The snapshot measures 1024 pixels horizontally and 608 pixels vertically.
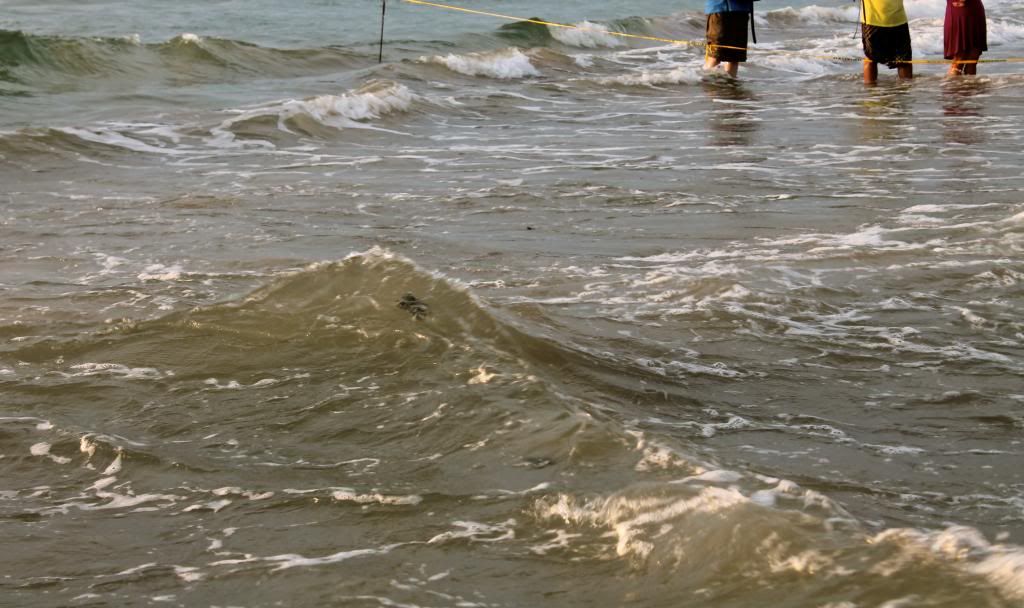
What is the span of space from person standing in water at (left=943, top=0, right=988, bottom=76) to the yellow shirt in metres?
0.50

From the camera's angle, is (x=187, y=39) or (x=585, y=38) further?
(x=585, y=38)

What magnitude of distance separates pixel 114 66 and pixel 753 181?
34.4 ft

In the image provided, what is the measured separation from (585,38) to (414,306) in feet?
58.2

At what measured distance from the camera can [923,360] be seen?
182 inches

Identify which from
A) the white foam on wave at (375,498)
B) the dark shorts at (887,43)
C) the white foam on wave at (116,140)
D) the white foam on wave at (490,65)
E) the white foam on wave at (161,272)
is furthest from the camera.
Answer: the white foam on wave at (490,65)

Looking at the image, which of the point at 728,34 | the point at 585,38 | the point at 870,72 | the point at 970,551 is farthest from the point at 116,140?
the point at 585,38

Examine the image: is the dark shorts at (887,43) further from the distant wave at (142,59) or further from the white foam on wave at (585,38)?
the white foam on wave at (585,38)

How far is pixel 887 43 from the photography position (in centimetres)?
1394

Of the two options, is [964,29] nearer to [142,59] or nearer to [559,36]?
[559,36]

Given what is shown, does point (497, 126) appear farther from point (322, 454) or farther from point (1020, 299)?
point (322, 454)

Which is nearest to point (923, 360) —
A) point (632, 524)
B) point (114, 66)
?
point (632, 524)

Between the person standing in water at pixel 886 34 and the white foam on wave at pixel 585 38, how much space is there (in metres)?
8.01

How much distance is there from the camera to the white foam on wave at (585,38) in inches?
857

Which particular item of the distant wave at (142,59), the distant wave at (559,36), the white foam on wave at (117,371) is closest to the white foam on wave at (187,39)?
the distant wave at (142,59)
